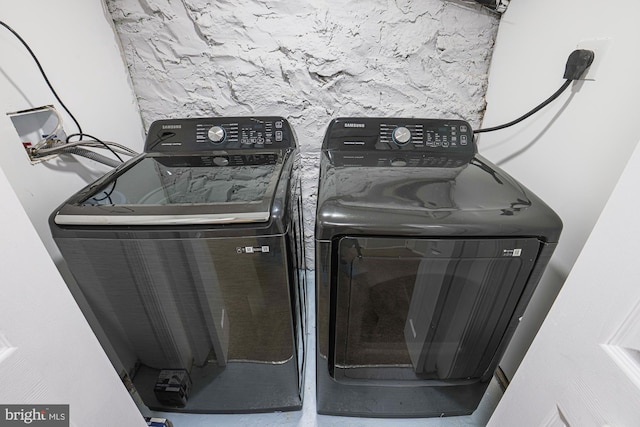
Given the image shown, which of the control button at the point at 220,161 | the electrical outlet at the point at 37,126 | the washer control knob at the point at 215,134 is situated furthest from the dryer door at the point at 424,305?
the electrical outlet at the point at 37,126

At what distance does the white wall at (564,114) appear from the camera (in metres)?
0.80

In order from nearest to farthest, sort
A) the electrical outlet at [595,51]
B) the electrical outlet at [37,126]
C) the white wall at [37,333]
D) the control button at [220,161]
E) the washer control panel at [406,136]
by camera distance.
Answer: the white wall at [37,333], the electrical outlet at [595,51], the electrical outlet at [37,126], the control button at [220,161], the washer control panel at [406,136]

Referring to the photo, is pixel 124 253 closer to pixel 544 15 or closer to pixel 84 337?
pixel 84 337

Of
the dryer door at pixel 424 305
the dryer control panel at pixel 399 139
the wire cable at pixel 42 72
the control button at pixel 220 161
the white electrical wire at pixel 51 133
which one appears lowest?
the dryer door at pixel 424 305

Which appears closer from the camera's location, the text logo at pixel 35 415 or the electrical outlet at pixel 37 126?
the text logo at pixel 35 415

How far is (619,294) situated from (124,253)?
40.9 inches

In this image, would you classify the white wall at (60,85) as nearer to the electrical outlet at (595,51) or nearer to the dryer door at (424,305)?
the dryer door at (424,305)

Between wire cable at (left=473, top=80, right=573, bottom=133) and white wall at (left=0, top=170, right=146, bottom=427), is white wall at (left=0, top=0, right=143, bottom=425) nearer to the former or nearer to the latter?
white wall at (left=0, top=170, right=146, bottom=427)

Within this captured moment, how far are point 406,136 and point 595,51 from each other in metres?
0.59

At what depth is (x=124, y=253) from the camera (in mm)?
771

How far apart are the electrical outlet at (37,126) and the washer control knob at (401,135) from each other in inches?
48.8

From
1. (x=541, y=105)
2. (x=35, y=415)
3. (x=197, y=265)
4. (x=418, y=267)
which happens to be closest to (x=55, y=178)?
(x=197, y=265)

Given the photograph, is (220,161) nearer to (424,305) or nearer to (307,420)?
(424,305)

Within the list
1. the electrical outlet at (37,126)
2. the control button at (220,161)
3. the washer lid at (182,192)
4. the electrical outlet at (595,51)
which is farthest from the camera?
the control button at (220,161)
